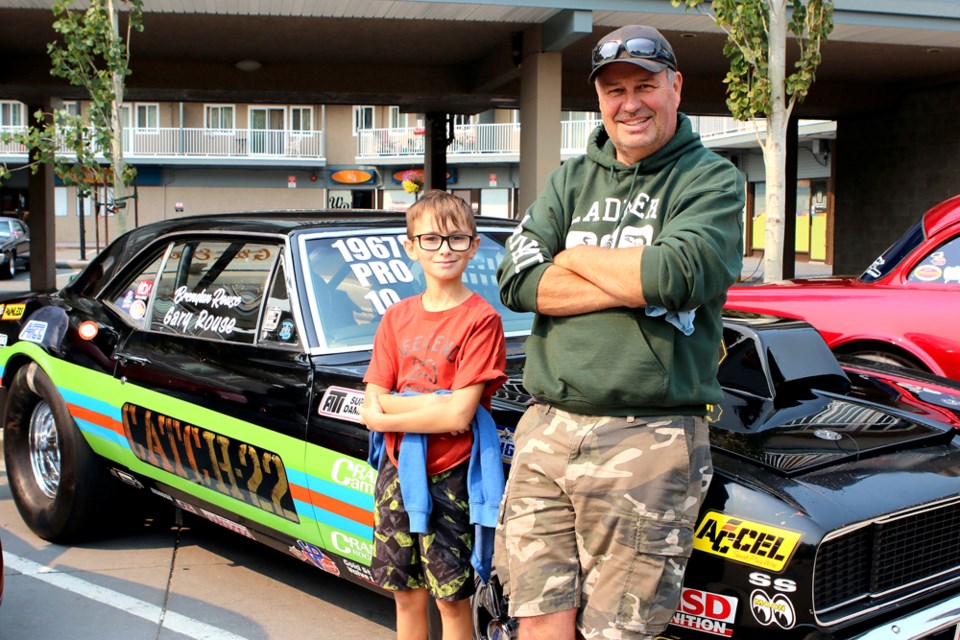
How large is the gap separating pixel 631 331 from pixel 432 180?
2026 centimetres

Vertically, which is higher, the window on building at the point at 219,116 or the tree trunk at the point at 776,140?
the window on building at the point at 219,116

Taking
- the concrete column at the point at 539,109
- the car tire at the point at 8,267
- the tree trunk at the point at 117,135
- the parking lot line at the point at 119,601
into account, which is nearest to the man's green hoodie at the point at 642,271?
the parking lot line at the point at 119,601

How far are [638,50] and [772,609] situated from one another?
1.37m

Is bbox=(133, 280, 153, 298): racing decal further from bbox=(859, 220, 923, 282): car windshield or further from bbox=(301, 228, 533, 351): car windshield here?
bbox=(859, 220, 923, 282): car windshield

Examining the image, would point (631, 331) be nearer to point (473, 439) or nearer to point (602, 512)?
point (602, 512)

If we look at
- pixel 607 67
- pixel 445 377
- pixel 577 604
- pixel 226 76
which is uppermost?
pixel 226 76

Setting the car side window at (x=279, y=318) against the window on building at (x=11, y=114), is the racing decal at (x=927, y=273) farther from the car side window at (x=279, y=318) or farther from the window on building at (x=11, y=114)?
the window on building at (x=11, y=114)

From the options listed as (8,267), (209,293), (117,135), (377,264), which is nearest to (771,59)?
(117,135)

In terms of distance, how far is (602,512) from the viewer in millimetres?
2186

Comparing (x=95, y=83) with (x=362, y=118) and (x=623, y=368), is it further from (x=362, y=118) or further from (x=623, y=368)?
(x=362, y=118)

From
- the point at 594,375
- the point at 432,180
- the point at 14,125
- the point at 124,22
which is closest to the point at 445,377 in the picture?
the point at 594,375

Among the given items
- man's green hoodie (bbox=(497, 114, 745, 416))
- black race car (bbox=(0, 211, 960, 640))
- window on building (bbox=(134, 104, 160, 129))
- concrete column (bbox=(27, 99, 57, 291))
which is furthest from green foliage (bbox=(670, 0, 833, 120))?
window on building (bbox=(134, 104, 160, 129))

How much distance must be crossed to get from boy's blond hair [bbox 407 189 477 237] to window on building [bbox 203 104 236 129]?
40.0 meters

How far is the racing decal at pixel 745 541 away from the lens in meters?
2.34
